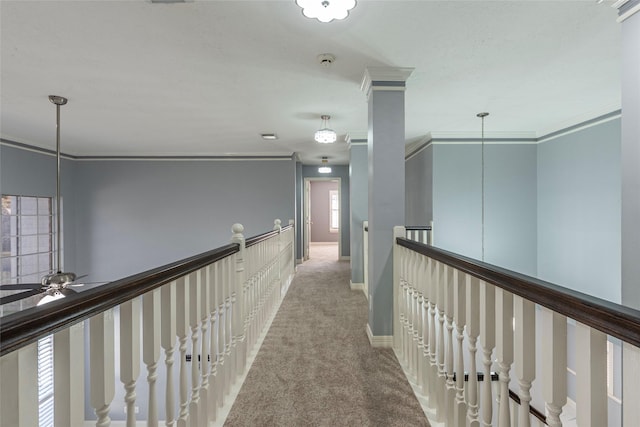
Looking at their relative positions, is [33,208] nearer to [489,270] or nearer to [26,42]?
[26,42]

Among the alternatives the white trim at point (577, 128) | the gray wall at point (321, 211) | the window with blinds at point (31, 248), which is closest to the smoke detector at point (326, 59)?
the white trim at point (577, 128)

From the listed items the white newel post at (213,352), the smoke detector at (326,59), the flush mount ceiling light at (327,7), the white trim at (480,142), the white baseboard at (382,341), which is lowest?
the white baseboard at (382,341)

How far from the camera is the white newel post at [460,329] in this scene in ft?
4.80

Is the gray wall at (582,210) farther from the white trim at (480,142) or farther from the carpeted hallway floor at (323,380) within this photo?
the carpeted hallway floor at (323,380)

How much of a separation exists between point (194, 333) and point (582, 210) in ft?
16.9

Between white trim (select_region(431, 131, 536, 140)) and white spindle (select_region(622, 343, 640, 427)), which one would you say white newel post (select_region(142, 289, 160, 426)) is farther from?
white trim (select_region(431, 131, 536, 140))

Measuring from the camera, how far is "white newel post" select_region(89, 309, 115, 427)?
3.00ft

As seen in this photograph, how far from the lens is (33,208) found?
18.6 ft

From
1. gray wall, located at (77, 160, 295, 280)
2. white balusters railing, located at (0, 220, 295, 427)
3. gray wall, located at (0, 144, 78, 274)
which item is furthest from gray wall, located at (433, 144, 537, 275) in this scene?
gray wall, located at (0, 144, 78, 274)

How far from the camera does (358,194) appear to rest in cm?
515

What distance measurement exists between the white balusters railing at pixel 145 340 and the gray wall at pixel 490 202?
3782 mm

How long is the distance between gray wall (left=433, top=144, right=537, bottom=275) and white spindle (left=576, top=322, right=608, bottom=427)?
4586 millimetres

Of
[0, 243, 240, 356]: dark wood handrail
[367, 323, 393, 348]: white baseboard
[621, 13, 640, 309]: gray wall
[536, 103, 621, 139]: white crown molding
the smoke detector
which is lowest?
[367, 323, 393, 348]: white baseboard

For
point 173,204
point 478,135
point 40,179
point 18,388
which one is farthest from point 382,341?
point 40,179
